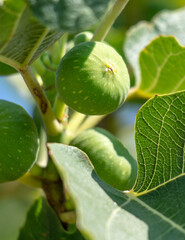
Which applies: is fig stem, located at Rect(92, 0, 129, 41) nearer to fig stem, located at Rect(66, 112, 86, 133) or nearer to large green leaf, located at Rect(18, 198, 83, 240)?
fig stem, located at Rect(66, 112, 86, 133)

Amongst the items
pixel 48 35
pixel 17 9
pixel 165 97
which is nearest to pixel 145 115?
pixel 165 97

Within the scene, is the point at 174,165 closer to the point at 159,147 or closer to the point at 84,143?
the point at 159,147

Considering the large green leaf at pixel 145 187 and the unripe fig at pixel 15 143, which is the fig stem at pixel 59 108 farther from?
the large green leaf at pixel 145 187

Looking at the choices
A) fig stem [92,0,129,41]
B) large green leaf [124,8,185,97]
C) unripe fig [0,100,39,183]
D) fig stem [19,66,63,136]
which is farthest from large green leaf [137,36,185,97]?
unripe fig [0,100,39,183]

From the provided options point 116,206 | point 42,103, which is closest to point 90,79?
point 42,103

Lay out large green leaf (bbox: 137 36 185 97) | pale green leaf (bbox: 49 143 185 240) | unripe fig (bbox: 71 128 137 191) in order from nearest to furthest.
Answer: pale green leaf (bbox: 49 143 185 240), unripe fig (bbox: 71 128 137 191), large green leaf (bbox: 137 36 185 97)

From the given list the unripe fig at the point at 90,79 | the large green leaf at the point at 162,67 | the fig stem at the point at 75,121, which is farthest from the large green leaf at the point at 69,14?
the large green leaf at the point at 162,67
